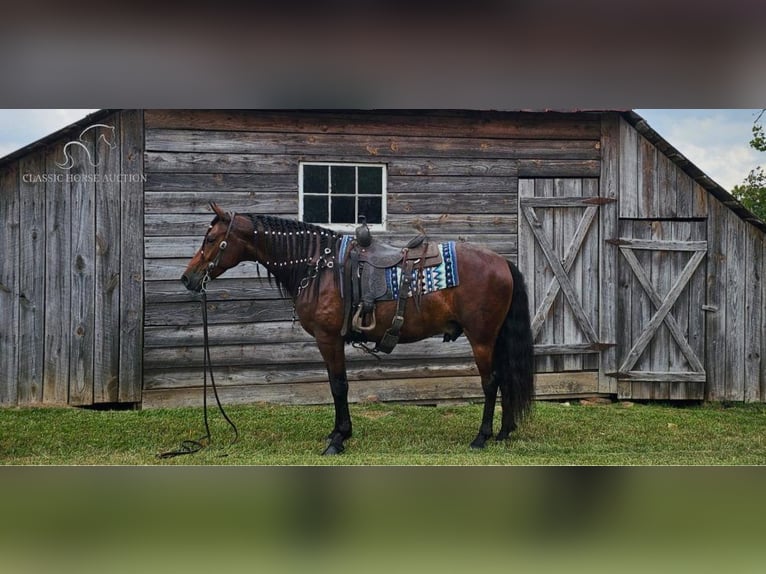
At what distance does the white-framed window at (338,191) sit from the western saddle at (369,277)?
173 mm

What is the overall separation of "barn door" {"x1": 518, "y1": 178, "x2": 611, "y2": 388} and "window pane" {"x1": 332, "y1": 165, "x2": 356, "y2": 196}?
4.05ft

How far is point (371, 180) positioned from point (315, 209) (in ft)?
1.40

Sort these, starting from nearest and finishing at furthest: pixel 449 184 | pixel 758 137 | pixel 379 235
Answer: pixel 758 137
pixel 379 235
pixel 449 184

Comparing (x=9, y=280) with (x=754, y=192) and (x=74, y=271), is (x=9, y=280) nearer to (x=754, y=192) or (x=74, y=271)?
(x=74, y=271)

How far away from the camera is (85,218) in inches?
148

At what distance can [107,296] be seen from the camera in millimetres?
3822

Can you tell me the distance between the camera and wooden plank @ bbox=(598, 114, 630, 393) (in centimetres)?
405

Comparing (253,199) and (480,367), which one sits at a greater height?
(253,199)

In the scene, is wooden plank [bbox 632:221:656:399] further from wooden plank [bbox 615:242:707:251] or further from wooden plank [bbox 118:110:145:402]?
wooden plank [bbox 118:110:145:402]

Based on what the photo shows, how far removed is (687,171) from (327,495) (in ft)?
10.1

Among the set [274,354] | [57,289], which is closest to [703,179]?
[274,354]
